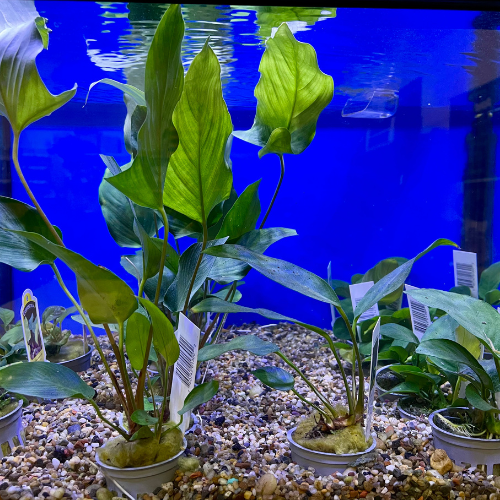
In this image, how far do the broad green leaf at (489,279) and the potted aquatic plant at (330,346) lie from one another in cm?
77

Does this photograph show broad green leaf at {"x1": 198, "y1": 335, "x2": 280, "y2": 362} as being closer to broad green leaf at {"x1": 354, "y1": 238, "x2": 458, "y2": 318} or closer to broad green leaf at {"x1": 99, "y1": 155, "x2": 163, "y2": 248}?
broad green leaf at {"x1": 354, "y1": 238, "x2": 458, "y2": 318}

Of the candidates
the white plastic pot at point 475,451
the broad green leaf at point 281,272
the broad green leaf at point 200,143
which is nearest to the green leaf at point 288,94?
the broad green leaf at point 200,143

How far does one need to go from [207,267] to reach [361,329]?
656 mm

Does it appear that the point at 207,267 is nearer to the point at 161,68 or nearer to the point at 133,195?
the point at 133,195

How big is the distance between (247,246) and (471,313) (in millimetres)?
430

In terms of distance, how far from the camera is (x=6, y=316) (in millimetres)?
1121

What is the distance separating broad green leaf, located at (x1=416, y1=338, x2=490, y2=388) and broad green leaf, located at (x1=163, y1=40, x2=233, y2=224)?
454 mm

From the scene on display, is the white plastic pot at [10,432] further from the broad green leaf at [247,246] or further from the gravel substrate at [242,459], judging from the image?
the broad green leaf at [247,246]

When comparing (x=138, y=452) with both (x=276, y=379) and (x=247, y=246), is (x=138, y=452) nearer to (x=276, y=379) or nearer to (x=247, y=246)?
(x=276, y=379)

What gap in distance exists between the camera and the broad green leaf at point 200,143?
0.63 meters

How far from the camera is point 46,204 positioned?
1196 mm

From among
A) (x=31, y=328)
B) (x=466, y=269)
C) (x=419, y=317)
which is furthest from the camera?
(x=466, y=269)

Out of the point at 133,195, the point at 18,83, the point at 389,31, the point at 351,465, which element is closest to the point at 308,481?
the point at 351,465

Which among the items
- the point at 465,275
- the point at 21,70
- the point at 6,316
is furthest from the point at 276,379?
the point at 465,275
